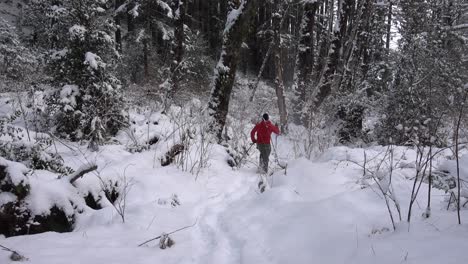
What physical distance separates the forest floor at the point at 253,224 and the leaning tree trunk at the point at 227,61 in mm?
2630

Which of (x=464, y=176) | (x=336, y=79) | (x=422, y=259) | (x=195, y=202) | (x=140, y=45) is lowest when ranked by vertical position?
(x=195, y=202)

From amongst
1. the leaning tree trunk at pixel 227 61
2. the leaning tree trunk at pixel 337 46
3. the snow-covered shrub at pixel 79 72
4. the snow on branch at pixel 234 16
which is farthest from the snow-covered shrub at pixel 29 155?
the leaning tree trunk at pixel 337 46

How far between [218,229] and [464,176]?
2.56m

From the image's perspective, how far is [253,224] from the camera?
14.4ft

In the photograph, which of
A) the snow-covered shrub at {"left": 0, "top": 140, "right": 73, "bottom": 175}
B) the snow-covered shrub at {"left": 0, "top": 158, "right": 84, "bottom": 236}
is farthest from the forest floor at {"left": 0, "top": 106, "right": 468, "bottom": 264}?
the snow-covered shrub at {"left": 0, "top": 140, "right": 73, "bottom": 175}

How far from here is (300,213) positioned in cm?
421

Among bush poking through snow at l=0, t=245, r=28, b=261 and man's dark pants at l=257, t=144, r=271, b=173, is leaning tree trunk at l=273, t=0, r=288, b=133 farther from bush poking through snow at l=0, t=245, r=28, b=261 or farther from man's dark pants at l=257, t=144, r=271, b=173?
bush poking through snow at l=0, t=245, r=28, b=261

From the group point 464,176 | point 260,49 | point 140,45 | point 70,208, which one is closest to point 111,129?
point 70,208

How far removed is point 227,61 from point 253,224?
197 inches

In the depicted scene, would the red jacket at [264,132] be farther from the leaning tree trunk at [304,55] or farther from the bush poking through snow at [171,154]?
the leaning tree trunk at [304,55]

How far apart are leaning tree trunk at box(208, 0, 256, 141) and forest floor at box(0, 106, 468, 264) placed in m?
2.63

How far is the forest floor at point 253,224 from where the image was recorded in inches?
117

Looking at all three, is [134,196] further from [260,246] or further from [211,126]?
[211,126]

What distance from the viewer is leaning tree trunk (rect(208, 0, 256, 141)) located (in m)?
8.46
